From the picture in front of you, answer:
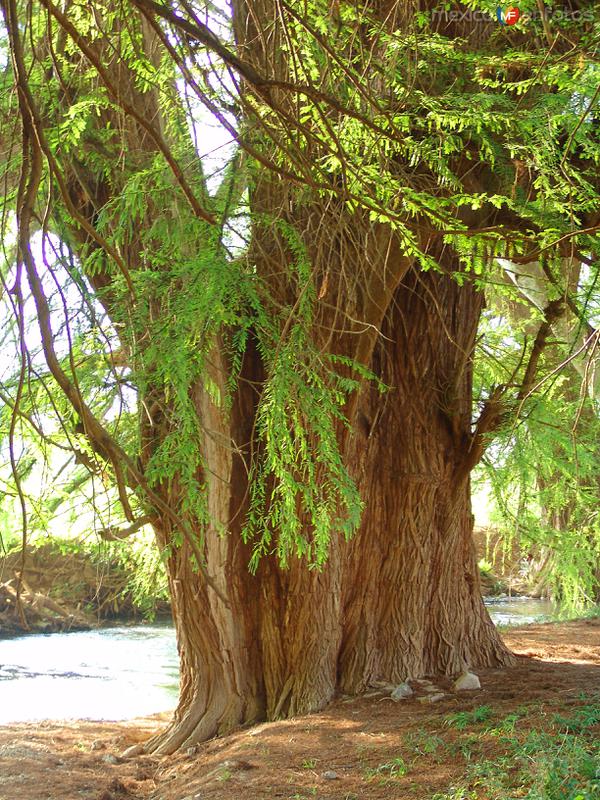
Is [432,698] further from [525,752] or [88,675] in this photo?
[88,675]

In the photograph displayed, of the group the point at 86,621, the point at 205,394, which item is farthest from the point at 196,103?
the point at 86,621

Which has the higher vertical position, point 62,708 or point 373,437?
point 373,437

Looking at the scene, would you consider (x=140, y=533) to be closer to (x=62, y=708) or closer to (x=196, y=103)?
(x=62, y=708)

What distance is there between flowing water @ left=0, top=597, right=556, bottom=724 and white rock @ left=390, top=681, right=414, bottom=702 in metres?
3.32

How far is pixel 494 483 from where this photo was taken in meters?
6.35

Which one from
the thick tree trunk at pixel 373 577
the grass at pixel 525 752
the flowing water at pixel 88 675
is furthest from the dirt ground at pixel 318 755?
the flowing water at pixel 88 675

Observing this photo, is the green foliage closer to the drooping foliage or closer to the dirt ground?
the dirt ground

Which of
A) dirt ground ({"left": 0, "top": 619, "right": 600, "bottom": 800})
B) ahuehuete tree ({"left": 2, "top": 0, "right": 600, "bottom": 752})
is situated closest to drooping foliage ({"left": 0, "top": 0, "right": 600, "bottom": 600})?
ahuehuete tree ({"left": 2, "top": 0, "right": 600, "bottom": 752})

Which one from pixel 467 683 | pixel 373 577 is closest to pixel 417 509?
pixel 373 577

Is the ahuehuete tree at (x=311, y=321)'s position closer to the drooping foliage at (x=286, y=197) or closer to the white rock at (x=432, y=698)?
the drooping foliage at (x=286, y=197)

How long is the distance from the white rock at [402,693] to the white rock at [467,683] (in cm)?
28

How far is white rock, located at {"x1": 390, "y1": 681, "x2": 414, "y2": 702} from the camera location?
5.02m

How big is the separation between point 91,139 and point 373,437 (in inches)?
103

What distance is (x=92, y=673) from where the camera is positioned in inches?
366
